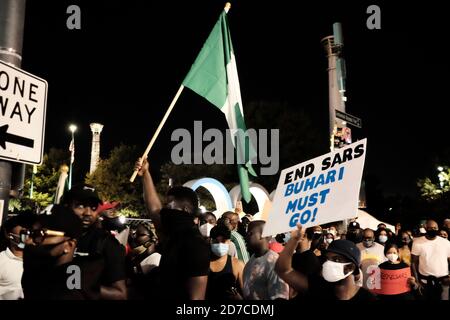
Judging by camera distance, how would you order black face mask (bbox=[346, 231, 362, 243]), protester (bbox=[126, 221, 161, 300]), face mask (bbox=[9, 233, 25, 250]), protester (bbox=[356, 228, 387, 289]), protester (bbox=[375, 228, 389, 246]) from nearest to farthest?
face mask (bbox=[9, 233, 25, 250]) < protester (bbox=[126, 221, 161, 300]) < protester (bbox=[356, 228, 387, 289]) < protester (bbox=[375, 228, 389, 246]) < black face mask (bbox=[346, 231, 362, 243])

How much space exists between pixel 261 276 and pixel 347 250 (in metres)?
0.97

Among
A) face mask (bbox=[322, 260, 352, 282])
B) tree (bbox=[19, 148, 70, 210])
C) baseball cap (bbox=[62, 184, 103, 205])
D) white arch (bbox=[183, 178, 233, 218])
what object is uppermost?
tree (bbox=[19, 148, 70, 210])

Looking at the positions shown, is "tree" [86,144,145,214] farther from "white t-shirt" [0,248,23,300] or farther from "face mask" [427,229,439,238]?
"white t-shirt" [0,248,23,300]

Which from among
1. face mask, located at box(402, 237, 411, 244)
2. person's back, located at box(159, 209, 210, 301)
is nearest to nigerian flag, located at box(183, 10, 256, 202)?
face mask, located at box(402, 237, 411, 244)

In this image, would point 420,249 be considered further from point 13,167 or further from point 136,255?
point 13,167

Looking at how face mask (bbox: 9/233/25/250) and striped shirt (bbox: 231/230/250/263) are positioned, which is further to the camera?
striped shirt (bbox: 231/230/250/263)

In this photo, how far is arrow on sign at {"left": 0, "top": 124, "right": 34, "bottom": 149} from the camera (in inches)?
147

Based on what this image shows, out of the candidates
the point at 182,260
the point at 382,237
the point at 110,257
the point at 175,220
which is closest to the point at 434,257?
the point at 382,237

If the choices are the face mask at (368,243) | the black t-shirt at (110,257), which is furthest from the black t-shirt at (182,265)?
the face mask at (368,243)

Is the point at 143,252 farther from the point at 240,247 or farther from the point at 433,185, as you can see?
the point at 433,185

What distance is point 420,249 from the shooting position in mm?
8539

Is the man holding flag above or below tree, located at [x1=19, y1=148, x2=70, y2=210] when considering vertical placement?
below

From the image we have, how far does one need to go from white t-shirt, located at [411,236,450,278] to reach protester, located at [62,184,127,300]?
634cm
